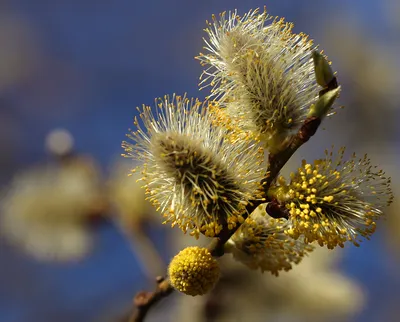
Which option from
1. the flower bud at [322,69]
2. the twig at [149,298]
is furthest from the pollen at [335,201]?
the twig at [149,298]

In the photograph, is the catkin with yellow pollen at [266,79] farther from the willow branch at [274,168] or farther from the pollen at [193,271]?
the pollen at [193,271]

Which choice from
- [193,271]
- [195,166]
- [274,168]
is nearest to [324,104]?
[274,168]

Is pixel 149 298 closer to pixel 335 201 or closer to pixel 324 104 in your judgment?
pixel 335 201

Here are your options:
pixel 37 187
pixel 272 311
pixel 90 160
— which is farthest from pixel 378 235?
pixel 37 187

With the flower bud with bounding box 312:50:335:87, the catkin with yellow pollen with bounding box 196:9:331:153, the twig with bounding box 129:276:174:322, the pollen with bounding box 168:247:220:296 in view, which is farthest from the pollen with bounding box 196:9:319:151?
the twig with bounding box 129:276:174:322

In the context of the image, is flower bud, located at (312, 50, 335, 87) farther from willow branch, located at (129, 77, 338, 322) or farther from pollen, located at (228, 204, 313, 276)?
pollen, located at (228, 204, 313, 276)

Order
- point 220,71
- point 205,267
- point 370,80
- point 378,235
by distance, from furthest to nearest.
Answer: point 370,80 < point 378,235 < point 220,71 < point 205,267

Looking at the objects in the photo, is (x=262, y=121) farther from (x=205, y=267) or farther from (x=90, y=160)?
(x=90, y=160)

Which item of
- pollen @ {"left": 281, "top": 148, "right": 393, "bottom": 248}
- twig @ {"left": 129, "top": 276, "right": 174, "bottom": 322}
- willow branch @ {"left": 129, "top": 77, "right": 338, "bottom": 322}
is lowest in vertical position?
pollen @ {"left": 281, "top": 148, "right": 393, "bottom": 248}
